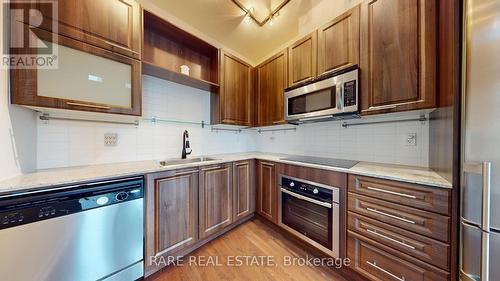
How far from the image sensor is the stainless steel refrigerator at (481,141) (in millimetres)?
730

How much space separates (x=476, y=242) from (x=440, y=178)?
0.39 metres

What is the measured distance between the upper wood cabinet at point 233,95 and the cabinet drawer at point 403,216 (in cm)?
170

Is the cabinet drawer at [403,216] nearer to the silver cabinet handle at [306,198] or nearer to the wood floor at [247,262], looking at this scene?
the silver cabinet handle at [306,198]

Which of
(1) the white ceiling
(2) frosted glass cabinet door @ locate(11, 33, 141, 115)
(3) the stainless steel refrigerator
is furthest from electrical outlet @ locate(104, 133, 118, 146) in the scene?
(3) the stainless steel refrigerator

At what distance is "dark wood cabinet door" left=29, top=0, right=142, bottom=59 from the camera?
3.71ft

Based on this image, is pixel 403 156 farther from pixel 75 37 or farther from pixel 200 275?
pixel 75 37

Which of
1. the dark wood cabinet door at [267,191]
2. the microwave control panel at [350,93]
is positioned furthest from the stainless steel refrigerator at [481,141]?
the dark wood cabinet door at [267,191]

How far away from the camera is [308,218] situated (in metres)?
1.68

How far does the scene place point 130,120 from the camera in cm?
175

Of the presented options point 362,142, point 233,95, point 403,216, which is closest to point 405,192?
point 403,216

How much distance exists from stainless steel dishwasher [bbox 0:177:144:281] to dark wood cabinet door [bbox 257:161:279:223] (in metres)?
1.38

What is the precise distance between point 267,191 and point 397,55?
1.85 meters

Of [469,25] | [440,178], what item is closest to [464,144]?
[440,178]

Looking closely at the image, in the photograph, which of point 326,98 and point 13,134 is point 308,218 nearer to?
point 326,98
